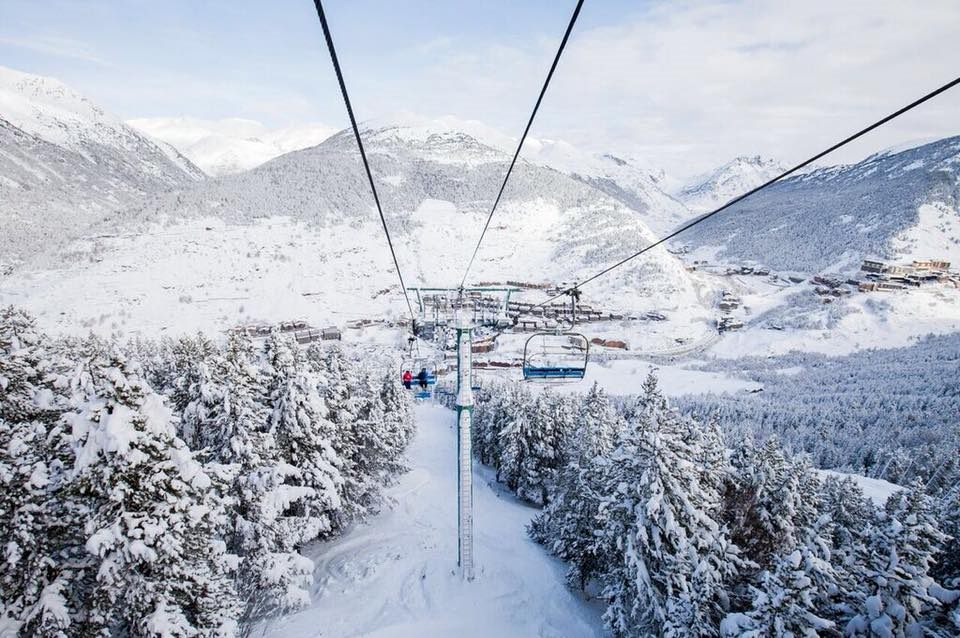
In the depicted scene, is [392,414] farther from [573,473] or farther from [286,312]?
[286,312]

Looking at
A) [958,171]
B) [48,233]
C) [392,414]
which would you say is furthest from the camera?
[958,171]

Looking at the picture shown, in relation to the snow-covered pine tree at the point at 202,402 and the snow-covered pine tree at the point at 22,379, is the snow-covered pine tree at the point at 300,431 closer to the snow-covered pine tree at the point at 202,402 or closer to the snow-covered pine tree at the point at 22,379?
the snow-covered pine tree at the point at 202,402

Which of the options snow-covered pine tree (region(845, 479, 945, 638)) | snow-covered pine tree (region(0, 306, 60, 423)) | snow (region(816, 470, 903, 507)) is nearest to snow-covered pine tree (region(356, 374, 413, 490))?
snow-covered pine tree (region(0, 306, 60, 423))

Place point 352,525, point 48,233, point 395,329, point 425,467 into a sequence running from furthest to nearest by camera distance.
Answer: point 48,233 → point 395,329 → point 425,467 → point 352,525

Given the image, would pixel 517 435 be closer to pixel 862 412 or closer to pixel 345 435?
pixel 345 435

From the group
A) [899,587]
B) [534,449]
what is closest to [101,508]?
[899,587]

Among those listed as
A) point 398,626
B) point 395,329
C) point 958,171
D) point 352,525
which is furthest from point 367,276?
point 958,171

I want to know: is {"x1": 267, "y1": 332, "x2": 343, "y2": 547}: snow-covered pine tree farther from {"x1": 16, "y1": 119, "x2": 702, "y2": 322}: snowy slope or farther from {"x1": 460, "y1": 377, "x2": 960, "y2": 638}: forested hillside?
{"x1": 16, "y1": 119, "x2": 702, "y2": 322}: snowy slope
